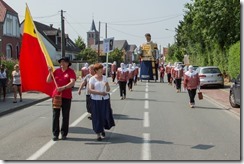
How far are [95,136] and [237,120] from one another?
15.9ft

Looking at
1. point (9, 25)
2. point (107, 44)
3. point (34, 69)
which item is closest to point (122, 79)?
point (107, 44)

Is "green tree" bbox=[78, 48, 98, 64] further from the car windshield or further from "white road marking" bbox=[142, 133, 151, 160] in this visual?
"white road marking" bbox=[142, 133, 151, 160]

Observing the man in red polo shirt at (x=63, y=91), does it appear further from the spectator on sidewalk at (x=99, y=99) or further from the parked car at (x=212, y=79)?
the parked car at (x=212, y=79)

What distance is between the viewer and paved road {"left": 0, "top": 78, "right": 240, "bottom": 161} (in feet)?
25.2

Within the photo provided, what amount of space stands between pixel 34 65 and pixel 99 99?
227cm

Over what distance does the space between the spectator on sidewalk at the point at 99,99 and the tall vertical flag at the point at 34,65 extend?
5.75 ft

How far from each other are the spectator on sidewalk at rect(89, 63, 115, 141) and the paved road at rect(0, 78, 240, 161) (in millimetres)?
352

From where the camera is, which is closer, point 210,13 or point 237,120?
point 237,120

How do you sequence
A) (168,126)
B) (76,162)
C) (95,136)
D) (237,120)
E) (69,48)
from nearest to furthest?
(76,162) < (95,136) < (168,126) < (237,120) < (69,48)

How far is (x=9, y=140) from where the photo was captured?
30.4ft

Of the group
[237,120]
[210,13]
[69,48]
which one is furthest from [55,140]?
[69,48]

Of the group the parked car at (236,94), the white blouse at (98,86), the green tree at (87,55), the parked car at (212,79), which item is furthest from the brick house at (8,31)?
the white blouse at (98,86)

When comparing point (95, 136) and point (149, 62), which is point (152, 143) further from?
point (149, 62)

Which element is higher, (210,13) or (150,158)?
(210,13)
